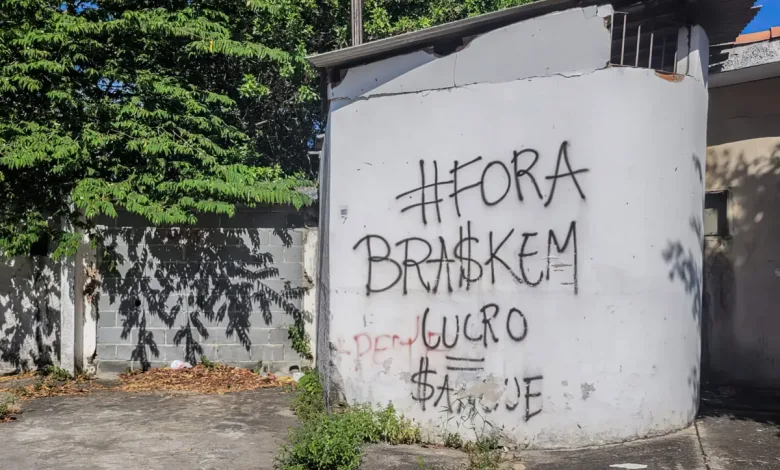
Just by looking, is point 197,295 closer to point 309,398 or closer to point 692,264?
point 309,398

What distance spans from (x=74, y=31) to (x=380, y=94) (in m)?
4.45

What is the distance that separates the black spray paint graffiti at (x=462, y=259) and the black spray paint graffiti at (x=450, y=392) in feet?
2.15

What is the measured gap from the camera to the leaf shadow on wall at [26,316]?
8.59 metres

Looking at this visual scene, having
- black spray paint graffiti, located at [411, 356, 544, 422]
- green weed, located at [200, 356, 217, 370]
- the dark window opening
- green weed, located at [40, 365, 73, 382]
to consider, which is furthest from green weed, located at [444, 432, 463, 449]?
green weed, located at [40, 365, 73, 382]

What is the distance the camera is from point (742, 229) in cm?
820

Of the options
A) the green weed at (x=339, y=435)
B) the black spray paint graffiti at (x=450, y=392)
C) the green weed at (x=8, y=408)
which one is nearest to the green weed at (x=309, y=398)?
the green weed at (x=339, y=435)

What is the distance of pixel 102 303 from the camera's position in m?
8.44

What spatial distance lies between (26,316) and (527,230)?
251 inches

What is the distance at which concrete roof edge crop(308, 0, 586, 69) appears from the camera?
230 inches

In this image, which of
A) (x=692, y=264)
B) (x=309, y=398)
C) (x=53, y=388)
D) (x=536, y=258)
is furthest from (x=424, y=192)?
(x=53, y=388)

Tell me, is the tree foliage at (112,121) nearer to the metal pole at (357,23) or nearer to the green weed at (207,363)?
the metal pole at (357,23)

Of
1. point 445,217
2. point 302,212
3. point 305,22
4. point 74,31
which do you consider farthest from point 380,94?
point 305,22

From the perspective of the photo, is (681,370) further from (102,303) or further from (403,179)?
(102,303)

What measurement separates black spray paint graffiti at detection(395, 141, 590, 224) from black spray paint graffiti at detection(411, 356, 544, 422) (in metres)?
1.25
